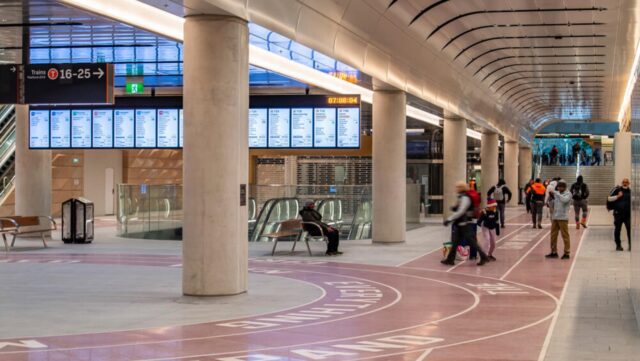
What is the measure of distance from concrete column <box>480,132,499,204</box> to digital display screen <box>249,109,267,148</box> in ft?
77.1

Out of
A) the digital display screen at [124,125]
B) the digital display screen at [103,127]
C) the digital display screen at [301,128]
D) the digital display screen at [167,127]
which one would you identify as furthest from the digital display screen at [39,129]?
the digital display screen at [301,128]

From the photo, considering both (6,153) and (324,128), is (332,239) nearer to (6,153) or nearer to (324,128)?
(324,128)

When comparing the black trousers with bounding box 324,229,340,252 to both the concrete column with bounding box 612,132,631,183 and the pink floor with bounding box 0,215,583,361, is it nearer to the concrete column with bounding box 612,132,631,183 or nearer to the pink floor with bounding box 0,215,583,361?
the pink floor with bounding box 0,215,583,361

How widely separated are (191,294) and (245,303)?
94cm

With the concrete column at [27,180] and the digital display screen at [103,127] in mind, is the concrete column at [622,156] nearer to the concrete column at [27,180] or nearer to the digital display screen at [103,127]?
the digital display screen at [103,127]

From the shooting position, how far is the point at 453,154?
36.2 m

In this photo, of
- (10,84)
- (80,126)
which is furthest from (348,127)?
(10,84)

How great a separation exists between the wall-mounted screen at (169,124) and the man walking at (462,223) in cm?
671

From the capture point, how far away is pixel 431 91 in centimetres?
2819

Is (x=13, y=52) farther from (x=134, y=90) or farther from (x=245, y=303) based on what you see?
(x=245, y=303)

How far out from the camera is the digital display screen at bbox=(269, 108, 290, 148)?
25.6 meters

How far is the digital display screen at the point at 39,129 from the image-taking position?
2597 centimetres

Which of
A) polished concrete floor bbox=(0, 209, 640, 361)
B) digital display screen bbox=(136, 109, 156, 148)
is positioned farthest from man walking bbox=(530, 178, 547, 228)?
digital display screen bbox=(136, 109, 156, 148)

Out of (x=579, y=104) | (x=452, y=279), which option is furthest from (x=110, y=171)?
(x=452, y=279)
